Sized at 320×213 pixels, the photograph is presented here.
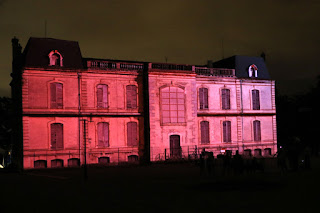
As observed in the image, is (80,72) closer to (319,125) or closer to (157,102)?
(157,102)

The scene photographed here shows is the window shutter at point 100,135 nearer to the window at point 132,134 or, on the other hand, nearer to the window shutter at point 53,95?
the window at point 132,134


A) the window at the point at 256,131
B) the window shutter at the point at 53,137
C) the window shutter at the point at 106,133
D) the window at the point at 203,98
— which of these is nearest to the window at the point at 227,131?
the window at the point at 203,98

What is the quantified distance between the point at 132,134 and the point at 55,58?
1043cm

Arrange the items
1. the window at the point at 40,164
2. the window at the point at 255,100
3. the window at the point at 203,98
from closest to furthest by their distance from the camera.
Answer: the window at the point at 40,164 < the window at the point at 203,98 < the window at the point at 255,100

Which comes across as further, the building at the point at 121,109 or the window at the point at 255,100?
the window at the point at 255,100

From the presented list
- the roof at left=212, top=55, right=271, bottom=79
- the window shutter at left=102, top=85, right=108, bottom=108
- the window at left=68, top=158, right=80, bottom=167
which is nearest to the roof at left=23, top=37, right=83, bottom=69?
the window shutter at left=102, top=85, right=108, bottom=108

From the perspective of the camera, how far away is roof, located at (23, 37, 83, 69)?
34438mm

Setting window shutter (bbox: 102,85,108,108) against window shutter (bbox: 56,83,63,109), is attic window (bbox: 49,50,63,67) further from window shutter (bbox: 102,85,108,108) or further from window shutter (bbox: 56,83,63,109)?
window shutter (bbox: 102,85,108,108)

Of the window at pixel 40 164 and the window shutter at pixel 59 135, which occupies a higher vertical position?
the window shutter at pixel 59 135

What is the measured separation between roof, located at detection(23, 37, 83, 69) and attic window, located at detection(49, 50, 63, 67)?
0.39 metres

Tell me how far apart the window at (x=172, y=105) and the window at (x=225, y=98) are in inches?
224

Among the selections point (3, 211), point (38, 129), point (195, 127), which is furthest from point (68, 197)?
point (195, 127)

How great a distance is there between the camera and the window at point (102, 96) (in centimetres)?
3634

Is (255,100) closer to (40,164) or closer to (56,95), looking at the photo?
(56,95)
